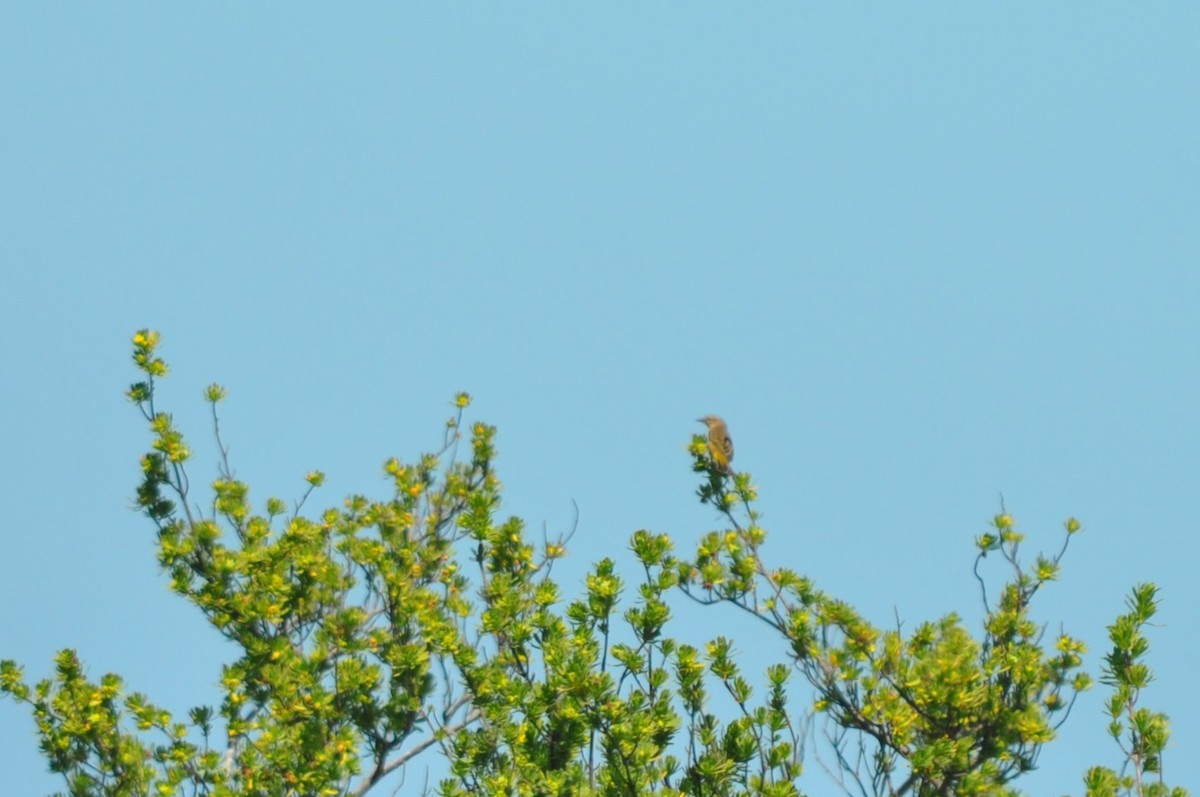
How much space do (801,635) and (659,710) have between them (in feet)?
5.11

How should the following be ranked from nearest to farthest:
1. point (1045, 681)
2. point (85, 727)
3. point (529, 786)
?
point (529, 786) < point (1045, 681) < point (85, 727)

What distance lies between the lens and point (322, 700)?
31.1ft

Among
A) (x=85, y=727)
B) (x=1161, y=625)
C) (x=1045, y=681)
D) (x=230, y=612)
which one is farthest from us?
(x=230, y=612)

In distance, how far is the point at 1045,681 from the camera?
8.20 m

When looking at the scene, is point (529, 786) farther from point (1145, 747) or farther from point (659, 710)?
point (1145, 747)

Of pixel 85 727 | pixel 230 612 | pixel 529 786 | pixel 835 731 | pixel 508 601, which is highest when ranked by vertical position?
pixel 230 612

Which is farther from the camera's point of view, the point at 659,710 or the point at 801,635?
the point at 801,635

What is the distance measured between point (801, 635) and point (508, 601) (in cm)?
185

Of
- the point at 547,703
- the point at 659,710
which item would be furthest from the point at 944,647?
the point at 547,703

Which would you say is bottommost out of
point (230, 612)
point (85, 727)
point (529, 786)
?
point (529, 786)

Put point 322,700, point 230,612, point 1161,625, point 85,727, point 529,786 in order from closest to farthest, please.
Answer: point 529,786 → point 1161,625 → point 322,700 → point 85,727 → point 230,612

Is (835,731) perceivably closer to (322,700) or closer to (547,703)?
(547,703)

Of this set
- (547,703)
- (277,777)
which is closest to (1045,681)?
(547,703)

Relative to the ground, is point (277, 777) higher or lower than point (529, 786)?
higher
